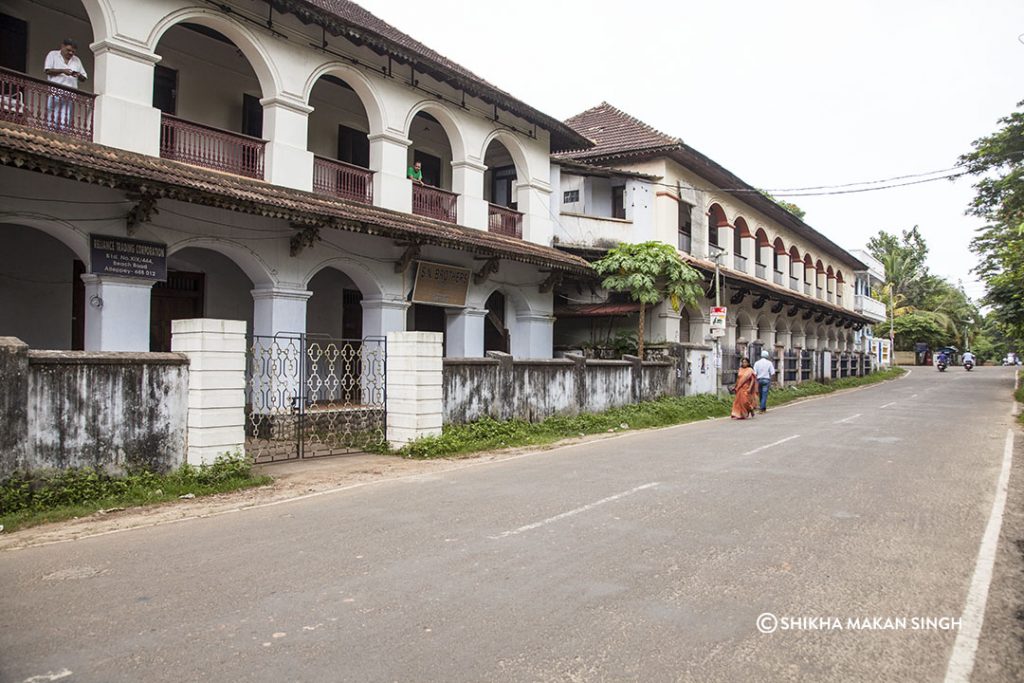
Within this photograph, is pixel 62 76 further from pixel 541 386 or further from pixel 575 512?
pixel 575 512

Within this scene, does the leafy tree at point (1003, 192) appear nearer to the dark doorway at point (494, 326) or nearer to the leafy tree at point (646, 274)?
the leafy tree at point (646, 274)

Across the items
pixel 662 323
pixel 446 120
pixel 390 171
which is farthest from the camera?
pixel 662 323

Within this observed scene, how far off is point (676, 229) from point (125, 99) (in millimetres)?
15832

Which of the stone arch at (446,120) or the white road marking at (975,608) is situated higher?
the stone arch at (446,120)

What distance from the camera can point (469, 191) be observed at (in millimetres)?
16859

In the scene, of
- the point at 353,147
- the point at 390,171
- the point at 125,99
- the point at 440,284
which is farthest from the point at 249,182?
the point at 440,284

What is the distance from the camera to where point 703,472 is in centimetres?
867

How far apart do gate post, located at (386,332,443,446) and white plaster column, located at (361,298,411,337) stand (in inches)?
132

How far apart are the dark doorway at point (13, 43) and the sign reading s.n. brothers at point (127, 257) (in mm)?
3252

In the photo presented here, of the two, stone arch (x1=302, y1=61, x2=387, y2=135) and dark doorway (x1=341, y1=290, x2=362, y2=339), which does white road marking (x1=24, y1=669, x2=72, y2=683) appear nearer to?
stone arch (x1=302, y1=61, x2=387, y2=135)

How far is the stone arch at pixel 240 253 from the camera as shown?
11547 mm

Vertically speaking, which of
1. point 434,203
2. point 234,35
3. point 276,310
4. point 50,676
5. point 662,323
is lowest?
point 50,676

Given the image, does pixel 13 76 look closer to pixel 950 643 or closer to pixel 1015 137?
pixel 950 643

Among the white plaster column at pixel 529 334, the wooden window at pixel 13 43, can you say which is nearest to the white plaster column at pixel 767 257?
the white plaster column at pixel 529 334
